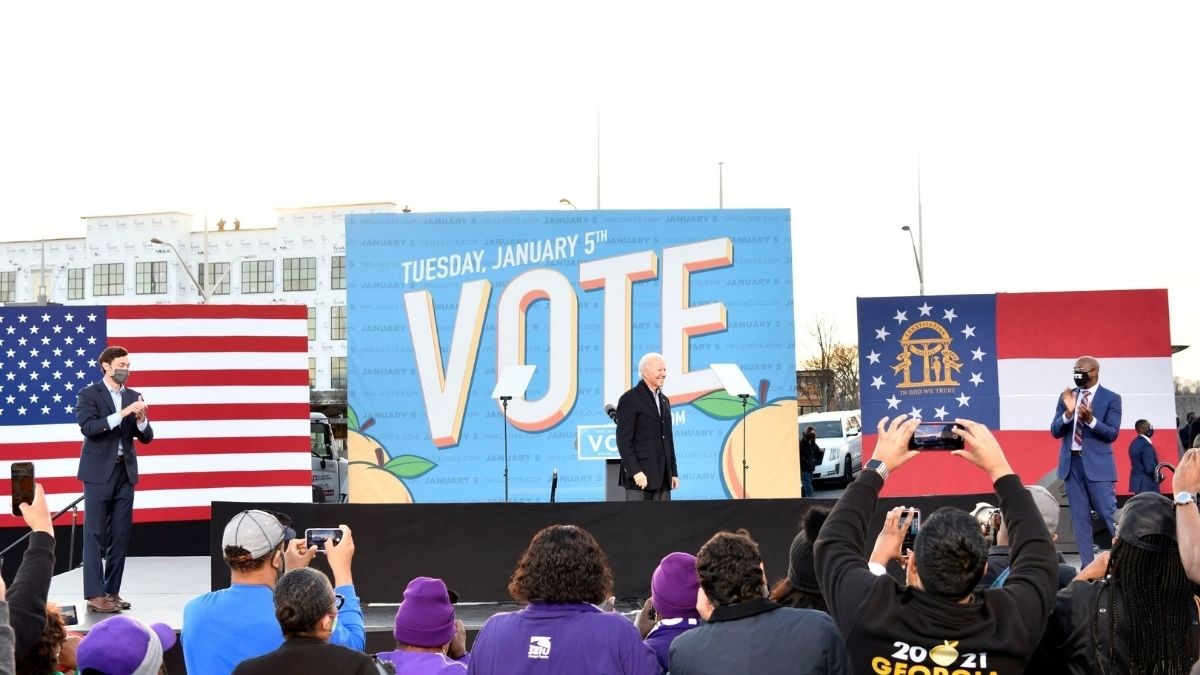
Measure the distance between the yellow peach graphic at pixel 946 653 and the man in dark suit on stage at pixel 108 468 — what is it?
23.4 ft

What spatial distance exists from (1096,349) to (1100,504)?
4.60 m

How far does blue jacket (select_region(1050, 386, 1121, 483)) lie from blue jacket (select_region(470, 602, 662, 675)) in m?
7.07

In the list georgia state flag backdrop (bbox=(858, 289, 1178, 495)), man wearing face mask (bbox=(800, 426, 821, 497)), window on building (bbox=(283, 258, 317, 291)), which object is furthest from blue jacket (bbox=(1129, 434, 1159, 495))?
window on building (bbox=(283, 258, 317, 291))

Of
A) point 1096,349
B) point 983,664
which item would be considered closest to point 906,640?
point 983,664

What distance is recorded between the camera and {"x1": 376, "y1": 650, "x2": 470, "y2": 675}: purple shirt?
3865 millimetres

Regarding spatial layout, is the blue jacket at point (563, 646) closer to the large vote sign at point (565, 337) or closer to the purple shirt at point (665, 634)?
the purple shirt at point (665, 634)

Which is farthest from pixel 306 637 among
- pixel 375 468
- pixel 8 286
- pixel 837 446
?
pixel 8 286

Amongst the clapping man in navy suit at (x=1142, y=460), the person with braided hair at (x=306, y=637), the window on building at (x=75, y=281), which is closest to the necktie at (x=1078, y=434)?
the clapping man in navy suit at (x=1142, y=460)

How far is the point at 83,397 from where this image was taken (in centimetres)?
880

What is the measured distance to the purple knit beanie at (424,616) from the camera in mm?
3926

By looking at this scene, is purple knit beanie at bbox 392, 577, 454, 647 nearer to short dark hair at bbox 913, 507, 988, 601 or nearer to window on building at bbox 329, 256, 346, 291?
short dark hair at bbox 913, 507, 988, 601

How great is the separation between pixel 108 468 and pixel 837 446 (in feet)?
56.4

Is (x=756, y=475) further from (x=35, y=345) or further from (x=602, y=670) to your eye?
(x=602, y=670)

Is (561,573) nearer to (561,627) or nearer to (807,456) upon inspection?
Result: (561,627)
